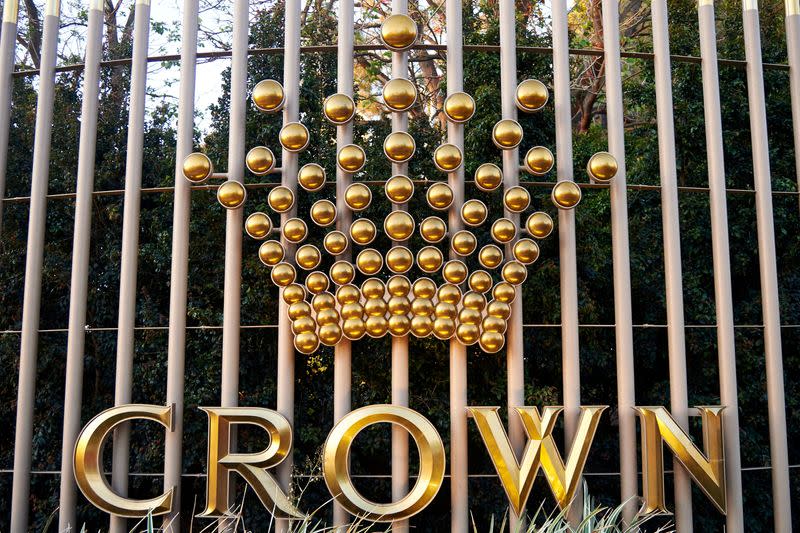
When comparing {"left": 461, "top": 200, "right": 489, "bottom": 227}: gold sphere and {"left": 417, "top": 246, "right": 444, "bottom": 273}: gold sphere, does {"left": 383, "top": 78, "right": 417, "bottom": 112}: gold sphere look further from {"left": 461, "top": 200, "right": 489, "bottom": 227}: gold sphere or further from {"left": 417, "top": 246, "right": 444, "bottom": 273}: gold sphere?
{"left": 417, "top": 246, "right": 444, "bottom": 273}: gold sphere

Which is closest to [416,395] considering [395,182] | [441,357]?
[441,357]

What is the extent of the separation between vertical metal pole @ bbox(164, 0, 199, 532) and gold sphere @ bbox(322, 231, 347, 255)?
110cm

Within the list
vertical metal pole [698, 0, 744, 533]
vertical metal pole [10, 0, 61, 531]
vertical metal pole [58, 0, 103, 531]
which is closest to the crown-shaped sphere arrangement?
vertical metal pole [58, 0, 103, 531]

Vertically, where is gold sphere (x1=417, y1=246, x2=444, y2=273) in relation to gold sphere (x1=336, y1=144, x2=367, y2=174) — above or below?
below

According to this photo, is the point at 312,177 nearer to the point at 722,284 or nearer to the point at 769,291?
the point at 722,284

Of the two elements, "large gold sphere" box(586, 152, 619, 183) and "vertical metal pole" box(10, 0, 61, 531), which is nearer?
"large gold sphere" box(586, 152, 619, 183)

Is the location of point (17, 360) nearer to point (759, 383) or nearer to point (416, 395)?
point (416, 395)

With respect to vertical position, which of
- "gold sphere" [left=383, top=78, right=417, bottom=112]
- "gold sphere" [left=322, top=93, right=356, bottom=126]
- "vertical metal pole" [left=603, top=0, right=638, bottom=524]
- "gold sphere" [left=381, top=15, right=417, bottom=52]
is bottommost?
"vertical metal pole" [left=603, top=0, right=638, bottom=524]

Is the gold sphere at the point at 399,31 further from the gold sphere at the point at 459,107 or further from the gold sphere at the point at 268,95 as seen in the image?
the gold sphere at the point at 268,95

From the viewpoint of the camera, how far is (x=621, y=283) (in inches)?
214

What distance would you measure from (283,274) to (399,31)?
6.71 feet

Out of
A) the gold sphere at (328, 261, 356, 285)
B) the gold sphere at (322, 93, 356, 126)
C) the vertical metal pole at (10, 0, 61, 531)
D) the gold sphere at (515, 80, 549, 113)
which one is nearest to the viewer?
the gold sphere at (328, 261, 356, 285)

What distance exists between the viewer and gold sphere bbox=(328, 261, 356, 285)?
5176 millimetres

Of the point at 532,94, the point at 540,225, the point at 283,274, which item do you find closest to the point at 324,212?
the point at 283,274
